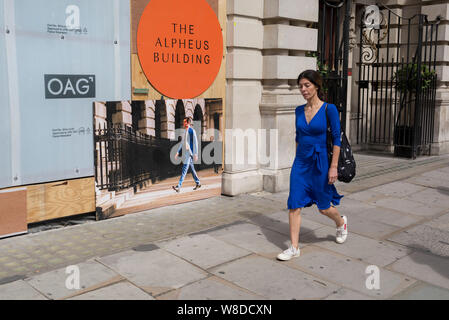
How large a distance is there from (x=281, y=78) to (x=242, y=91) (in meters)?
0.71

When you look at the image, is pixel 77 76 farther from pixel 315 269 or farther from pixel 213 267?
pixel 315 269

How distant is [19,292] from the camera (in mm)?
4215

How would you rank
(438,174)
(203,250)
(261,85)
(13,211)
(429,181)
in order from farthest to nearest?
(438,174)
(429,181)
(261,85)
(13,211)
(203,250)

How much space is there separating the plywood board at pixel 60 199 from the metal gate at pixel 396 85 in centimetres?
804

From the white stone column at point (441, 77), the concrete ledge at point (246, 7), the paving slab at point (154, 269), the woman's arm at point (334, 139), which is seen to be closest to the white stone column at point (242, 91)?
the concrete ledge at point (246, 7)

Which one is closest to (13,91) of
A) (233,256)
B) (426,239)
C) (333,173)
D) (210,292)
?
(233,256)

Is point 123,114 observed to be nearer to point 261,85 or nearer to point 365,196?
point 261,85

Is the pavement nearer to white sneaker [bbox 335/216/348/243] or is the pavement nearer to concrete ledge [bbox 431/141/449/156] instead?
white sneaker [bbox 335/216/348/243]

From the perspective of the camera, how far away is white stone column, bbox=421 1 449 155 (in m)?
12.3

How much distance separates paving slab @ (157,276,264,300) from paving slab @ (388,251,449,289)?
1629 millimetres

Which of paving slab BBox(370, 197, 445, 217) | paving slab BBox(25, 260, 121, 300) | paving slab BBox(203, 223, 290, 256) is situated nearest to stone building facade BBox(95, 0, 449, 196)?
paving slab BBox(370, 197, 445, 217)
